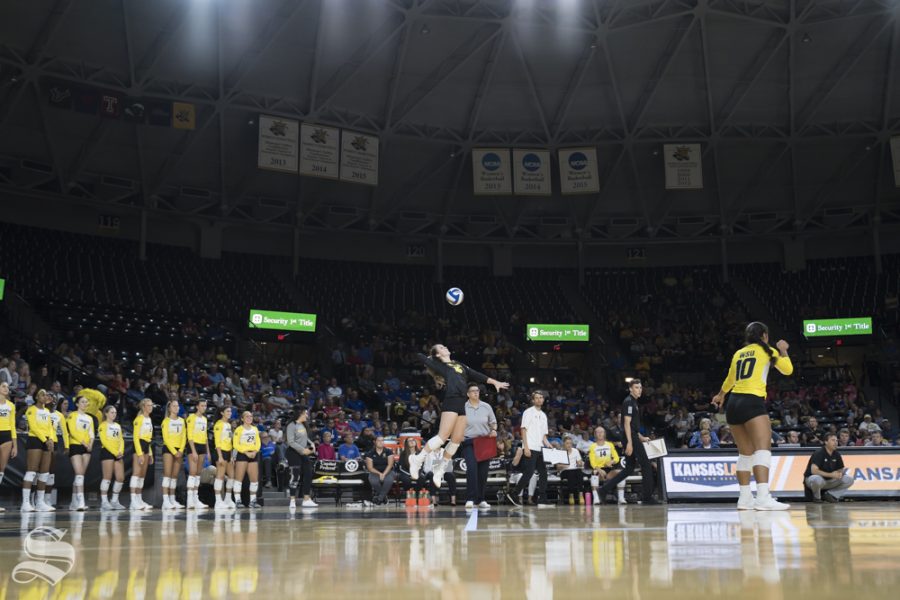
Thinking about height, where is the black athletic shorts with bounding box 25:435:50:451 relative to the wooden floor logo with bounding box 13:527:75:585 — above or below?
above

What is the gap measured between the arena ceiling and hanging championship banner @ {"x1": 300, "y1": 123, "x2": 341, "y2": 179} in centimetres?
56

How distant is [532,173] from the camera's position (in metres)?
30.1

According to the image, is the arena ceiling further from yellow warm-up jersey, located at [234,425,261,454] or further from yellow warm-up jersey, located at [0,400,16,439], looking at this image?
yellow warm-up jersey, located at [0,400,16,439]

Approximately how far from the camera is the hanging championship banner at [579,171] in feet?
98.3

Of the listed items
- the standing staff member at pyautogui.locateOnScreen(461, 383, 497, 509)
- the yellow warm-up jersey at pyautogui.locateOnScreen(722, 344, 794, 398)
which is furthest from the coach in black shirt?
the yellow warm-up jersey at pyautogui.locateOnScreen(722, 344, 794, 398)

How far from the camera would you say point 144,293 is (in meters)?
30.3

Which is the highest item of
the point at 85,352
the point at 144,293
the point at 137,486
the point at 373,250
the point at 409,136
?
the point at 409,136

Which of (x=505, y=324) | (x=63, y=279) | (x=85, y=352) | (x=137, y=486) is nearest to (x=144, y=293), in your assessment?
(x=63, y=279)

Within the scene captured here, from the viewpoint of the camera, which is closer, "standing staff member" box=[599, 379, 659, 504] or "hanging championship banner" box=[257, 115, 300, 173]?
"standing staff member" box=[599, 379, 659, 504]

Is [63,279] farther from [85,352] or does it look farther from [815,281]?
[815,281]

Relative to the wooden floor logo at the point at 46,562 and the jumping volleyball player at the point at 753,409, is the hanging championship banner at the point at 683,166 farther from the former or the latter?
the wooden floor logo at the point at 46,562

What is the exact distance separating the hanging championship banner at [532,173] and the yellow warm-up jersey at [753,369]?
21.2 metres

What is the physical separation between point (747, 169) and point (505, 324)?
10.8 metres

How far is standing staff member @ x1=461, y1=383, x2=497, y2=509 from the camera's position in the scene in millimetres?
11469
